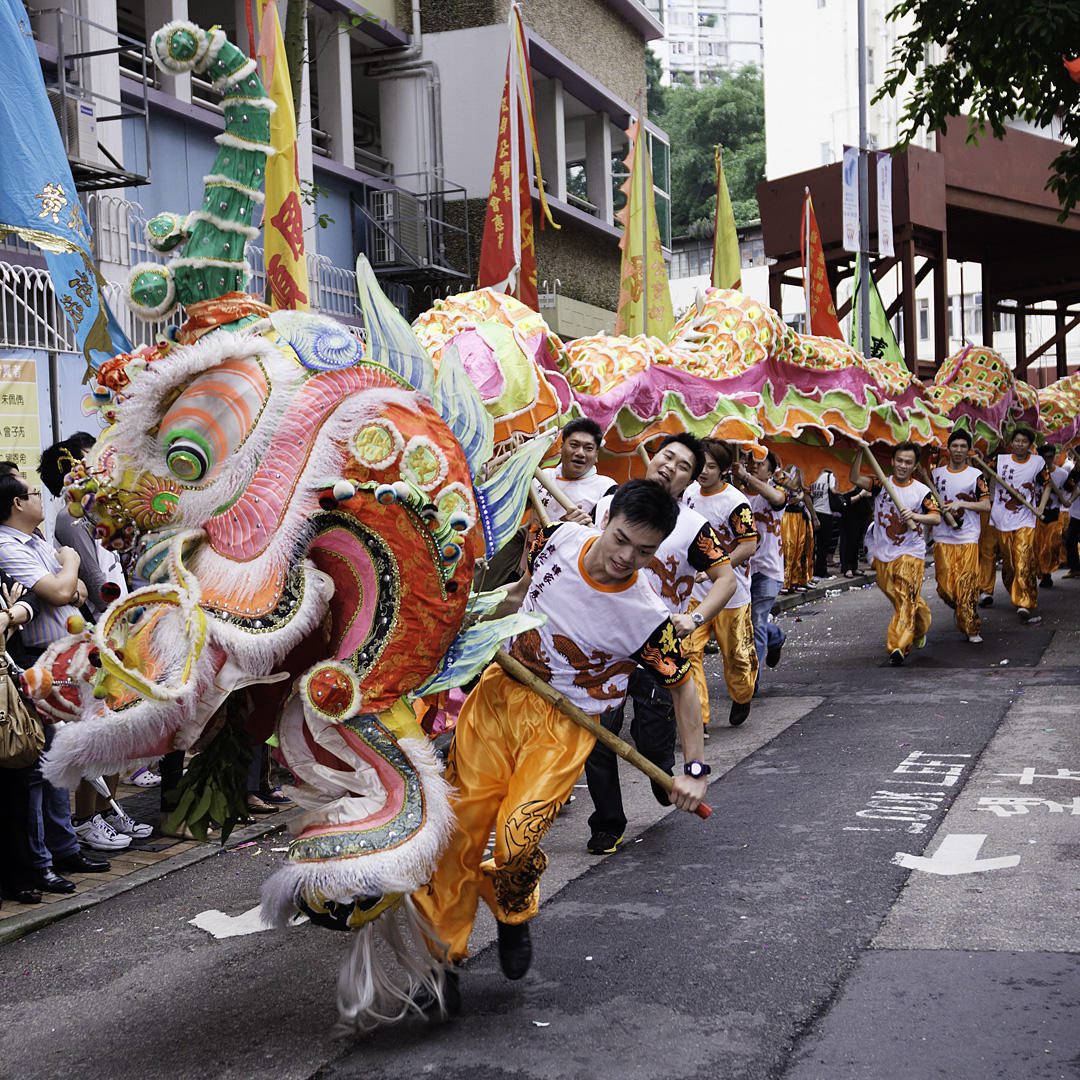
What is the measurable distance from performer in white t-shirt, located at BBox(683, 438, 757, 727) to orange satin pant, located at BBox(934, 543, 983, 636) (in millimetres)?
3370

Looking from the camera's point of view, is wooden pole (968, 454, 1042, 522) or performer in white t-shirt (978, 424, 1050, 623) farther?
performer in white t-shirt (978, 424, 1050, 623)

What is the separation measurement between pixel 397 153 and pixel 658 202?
6.69m

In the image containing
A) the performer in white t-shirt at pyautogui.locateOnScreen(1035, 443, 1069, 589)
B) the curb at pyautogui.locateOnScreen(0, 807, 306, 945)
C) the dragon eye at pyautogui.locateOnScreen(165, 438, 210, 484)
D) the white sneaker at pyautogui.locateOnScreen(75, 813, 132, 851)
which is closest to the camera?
the dragon eye at pyautogui.locateOnScreen(165, 438, 210, 484)

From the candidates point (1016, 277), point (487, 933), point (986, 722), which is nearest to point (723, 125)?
point (1016, 277)

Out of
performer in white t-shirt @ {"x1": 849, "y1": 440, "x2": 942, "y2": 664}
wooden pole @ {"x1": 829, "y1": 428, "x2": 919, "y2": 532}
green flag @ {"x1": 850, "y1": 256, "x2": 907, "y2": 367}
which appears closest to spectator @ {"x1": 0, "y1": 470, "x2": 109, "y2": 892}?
wooden pole @ {"x1": 829, "y1": 428, "x2": 919, "y2": 532}

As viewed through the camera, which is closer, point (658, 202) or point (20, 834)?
point (20, 834)

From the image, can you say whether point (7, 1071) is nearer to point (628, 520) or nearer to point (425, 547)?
point (425, 547)

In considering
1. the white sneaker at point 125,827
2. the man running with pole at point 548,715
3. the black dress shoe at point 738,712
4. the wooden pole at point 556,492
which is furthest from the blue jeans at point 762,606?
the man running with pole at point 548,715

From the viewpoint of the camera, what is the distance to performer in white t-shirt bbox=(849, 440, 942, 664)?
10.3m

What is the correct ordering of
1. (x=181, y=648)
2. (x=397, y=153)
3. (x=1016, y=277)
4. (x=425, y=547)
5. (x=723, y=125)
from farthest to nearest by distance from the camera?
(x=723, y=125) < (x=1016, y=277) < (x=397, y=153) < (x=425, y=547) < (x=181, y=648)

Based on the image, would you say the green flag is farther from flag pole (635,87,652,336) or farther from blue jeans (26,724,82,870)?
blue jeans (26,724,82,870)

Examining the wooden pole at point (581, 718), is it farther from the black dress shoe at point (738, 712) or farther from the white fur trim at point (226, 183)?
the black dress shoe at point (738, 712)

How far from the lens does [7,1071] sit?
3.78 m

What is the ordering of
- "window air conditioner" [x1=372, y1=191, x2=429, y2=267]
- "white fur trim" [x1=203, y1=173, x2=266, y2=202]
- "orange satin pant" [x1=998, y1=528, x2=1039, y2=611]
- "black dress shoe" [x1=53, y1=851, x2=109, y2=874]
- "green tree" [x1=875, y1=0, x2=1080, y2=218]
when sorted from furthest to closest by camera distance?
"window air conditioner" [x1=372, y1=191, x2=429, y2=267] < "orange satin pant" [x1=998, y1=528, x2=1039, y2=611] < "green tree" [x1=875, y1=0, x2=1080, y2=218] < "black dress shoe" [x1=53, y1=851, x2=109, y2=874] < "white fur trim" [x1=203, y1=173, x2=266, y2=202]
